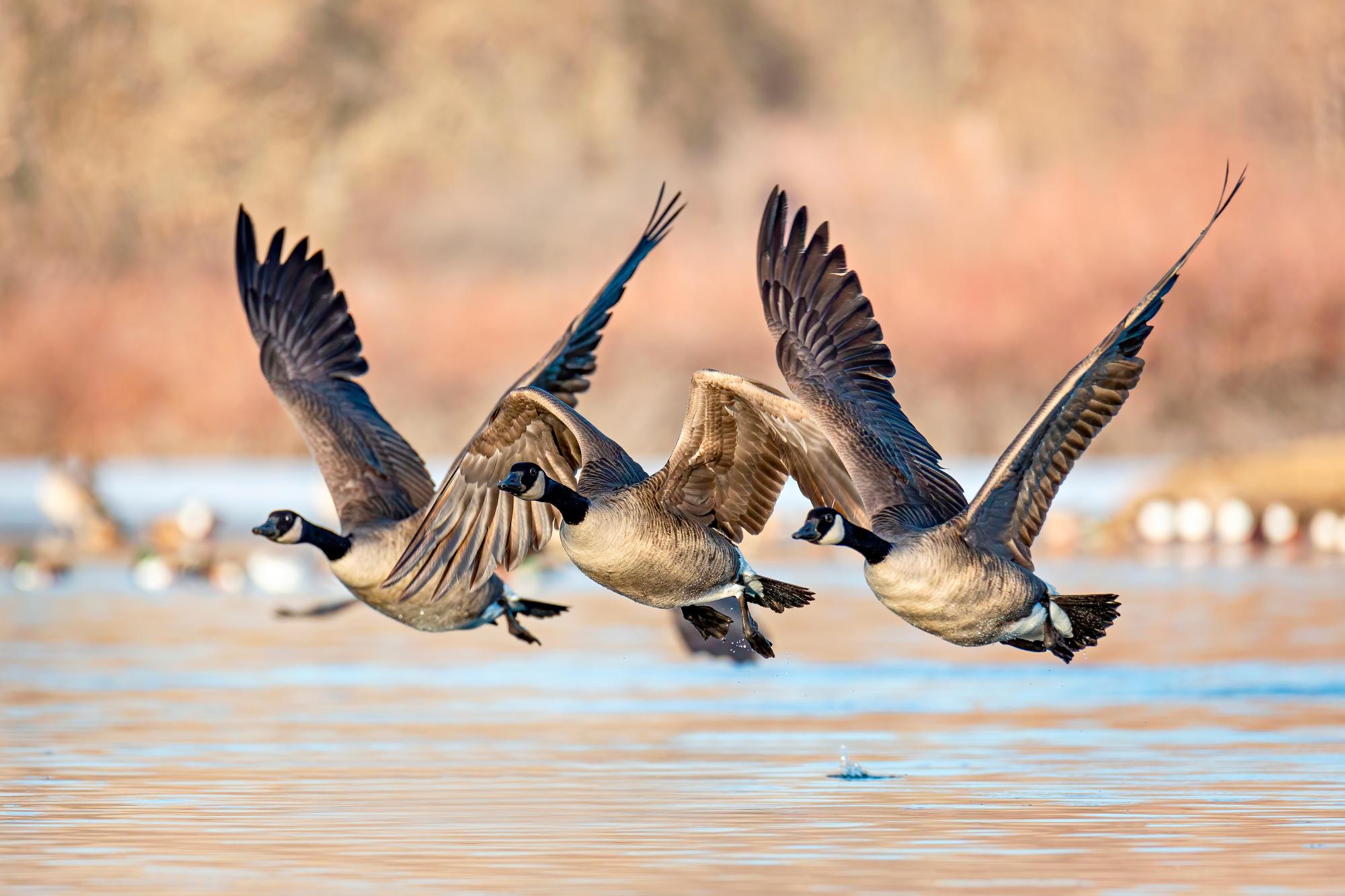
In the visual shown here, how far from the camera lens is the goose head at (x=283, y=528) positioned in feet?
51.3

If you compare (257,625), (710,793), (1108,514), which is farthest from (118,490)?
(710,793)

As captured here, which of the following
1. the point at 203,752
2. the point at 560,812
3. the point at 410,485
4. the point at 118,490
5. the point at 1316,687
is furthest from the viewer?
the point at 118,490

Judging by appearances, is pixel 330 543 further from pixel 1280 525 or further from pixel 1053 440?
pixel 1280 525

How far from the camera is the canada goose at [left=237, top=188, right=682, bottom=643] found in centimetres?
1459

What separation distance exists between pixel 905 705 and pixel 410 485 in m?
3.74

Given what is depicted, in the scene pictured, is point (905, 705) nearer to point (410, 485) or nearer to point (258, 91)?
point (410, 485)

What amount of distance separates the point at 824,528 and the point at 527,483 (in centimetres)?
165

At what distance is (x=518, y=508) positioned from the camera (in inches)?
578

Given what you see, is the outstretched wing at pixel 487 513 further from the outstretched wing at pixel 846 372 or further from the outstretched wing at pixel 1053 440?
the outstretched wing at pixel 1053 440

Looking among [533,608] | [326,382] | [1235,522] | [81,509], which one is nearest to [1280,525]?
[1235,522]

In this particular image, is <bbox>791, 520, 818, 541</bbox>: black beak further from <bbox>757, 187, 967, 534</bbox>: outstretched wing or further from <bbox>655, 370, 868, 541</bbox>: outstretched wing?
<bbox>757, 187, 967, 534</bbox>: outstretched wing

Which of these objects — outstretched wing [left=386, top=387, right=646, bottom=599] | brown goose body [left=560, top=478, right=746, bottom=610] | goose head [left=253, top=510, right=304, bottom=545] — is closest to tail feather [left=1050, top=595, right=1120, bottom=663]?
brown goose body [left=560, top=478, right=746, bottom=610]

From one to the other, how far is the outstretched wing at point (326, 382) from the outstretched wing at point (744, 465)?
2.56 meters

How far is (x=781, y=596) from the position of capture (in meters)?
13.2
